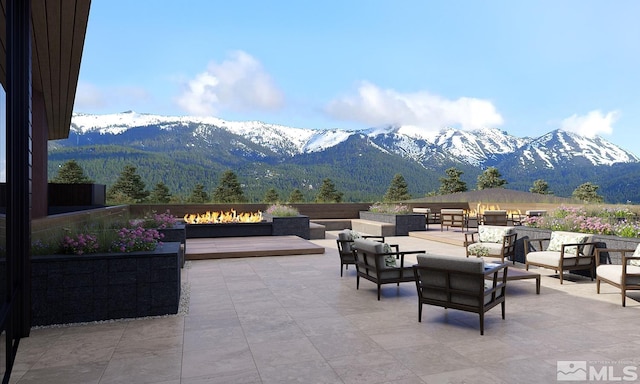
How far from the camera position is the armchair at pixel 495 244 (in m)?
7.32

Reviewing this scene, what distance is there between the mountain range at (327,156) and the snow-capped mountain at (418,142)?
47 cm

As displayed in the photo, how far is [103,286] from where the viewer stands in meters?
4.38

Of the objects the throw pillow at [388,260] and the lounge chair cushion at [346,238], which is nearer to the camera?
the throw pillow at [388,260]

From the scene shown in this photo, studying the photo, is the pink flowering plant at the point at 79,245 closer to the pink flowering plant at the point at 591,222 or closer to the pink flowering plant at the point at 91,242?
the pink flowering plant at the point at 91,242

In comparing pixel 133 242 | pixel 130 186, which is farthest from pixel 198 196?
pixel 133 242

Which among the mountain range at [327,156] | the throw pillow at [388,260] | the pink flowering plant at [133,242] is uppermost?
the mountain range at [327,156]

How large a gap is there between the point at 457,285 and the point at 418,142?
17516 centimetres

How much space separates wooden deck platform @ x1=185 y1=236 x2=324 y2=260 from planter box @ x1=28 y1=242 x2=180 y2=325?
4055 mm

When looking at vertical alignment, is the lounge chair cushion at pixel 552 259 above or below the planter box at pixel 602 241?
below

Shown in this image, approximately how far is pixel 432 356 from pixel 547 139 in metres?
201

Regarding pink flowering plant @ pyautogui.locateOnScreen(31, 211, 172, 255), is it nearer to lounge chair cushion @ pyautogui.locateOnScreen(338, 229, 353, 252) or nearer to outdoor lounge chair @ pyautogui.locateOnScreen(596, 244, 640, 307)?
lounge chair cushion @ pyautogui.locateOnScreen(338, 229, 353, 252)

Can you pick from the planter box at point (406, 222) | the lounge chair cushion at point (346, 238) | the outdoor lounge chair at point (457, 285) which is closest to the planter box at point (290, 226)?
the planter box at point (406, 222)

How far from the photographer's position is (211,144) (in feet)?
420

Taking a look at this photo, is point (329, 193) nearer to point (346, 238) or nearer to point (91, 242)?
point (346, 238)
